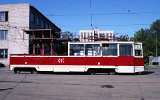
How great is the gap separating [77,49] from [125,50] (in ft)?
13.2

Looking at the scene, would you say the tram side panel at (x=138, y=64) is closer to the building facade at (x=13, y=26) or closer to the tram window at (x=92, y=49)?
the tram window at (x=92, y=49)

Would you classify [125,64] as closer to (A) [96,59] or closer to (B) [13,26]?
(A) [96,59]

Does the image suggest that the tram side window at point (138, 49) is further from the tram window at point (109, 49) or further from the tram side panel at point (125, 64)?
the tram window at point (109, 49)

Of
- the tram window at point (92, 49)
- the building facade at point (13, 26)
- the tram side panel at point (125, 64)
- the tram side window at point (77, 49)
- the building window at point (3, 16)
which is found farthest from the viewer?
the building window at point (3, 16)

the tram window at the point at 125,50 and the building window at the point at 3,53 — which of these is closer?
the tram window at the point at 125,50

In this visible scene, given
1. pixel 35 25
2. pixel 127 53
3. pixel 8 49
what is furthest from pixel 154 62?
pixel 127 53

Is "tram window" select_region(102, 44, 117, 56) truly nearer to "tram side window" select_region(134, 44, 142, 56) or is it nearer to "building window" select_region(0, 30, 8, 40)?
"tram side window" select_region(134, 44, 142, 56)

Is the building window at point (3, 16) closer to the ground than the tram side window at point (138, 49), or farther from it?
farther from it

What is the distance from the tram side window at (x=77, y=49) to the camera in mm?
26891

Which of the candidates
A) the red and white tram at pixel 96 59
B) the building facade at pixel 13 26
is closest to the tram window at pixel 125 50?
the red and white tram at pixel 96 59

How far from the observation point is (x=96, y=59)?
86.6 feet

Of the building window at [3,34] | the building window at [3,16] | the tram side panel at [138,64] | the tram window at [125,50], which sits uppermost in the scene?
the building window at [3,16]

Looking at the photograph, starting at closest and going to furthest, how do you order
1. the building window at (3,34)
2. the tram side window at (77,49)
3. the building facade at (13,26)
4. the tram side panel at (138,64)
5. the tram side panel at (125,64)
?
1. the tram side panel at (125,64)
2. the tram side panel at (138,64)
3. the tram side window at (77,49)
4. the building facade at (13,26)
5. the building window at (3,34)

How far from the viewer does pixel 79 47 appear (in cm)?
2691
